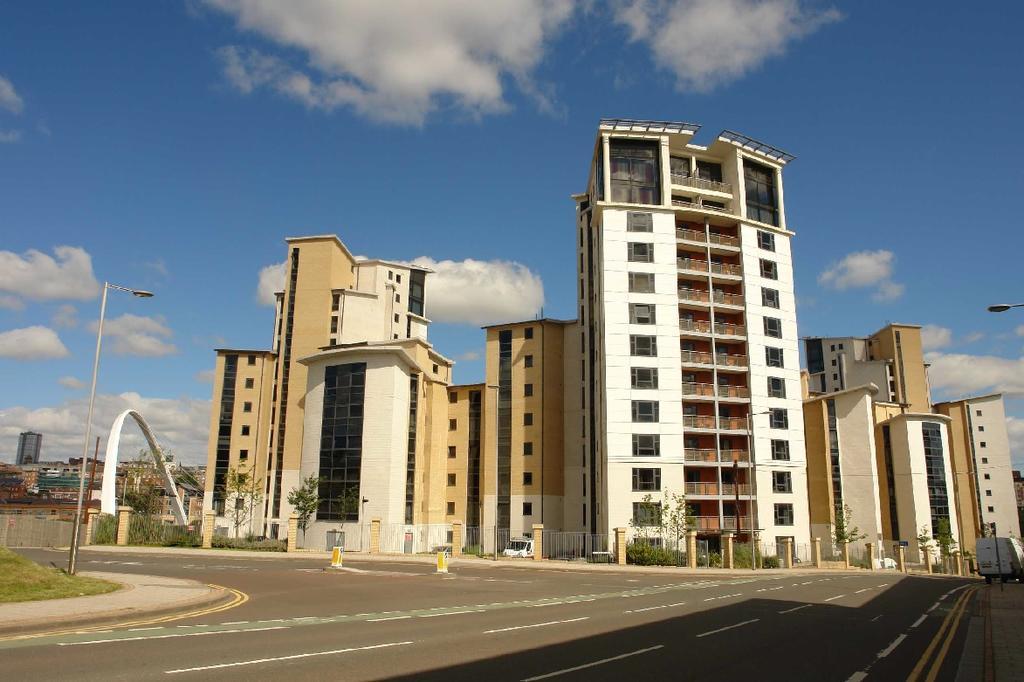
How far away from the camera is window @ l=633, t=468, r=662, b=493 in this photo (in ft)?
169

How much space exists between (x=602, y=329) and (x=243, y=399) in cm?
4293

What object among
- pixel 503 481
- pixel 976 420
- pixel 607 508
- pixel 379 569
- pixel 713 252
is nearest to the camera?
pixel 379 569

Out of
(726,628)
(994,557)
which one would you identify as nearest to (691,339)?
(994,557)

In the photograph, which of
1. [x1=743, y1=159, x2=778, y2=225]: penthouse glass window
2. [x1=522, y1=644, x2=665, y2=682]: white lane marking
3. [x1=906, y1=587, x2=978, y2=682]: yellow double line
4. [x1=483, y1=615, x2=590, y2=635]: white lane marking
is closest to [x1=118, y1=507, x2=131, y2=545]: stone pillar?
[x1=483, y1=615, x2=590, y2=635]: white lane marking

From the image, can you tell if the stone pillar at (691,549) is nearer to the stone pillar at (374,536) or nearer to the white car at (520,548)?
the white car at (520,548)

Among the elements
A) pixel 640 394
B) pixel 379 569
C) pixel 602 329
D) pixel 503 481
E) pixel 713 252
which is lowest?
pixel 379 569

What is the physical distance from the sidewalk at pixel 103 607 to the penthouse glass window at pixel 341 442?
36.3 meters

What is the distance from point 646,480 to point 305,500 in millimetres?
26937

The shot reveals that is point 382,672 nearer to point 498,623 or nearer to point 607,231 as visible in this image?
point 498,623

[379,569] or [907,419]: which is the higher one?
[907,419]

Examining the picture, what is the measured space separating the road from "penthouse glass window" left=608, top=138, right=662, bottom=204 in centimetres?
3856

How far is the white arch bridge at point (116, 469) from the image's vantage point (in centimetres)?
5959

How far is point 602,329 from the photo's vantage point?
182 feet

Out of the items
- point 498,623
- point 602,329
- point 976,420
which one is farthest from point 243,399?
point 976,420
